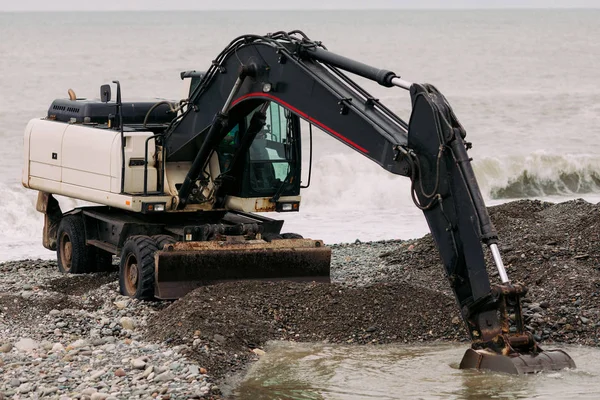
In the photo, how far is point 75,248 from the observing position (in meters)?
15.4

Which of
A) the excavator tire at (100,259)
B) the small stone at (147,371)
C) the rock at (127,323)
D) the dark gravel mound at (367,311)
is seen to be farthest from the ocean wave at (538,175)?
the small stone at (147,371)

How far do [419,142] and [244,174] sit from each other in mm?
4082

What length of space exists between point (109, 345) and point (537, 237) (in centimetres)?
615

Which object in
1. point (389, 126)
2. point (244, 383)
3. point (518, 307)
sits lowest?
point (244, 383)

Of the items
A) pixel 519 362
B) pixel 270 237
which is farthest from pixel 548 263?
pixel 519 362

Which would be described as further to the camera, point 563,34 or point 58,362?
point 563,34

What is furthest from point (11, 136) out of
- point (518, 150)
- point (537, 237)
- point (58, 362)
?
point (58, 362)

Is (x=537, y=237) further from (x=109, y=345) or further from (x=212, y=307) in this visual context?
(x=109, y=345)

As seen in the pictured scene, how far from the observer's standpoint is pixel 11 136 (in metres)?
36.5

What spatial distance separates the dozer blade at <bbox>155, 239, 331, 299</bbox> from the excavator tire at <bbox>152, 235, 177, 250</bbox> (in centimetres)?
30

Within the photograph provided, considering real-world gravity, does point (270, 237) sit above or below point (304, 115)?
below

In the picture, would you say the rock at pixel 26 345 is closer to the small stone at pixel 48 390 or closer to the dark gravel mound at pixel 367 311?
the dark gravel mound at pixel 367 311

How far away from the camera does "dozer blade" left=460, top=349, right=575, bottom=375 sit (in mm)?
9484

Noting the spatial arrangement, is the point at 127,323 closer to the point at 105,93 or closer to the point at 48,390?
the point at 48,390
